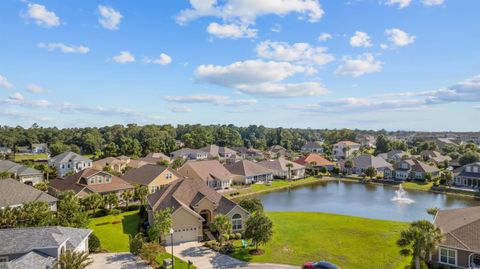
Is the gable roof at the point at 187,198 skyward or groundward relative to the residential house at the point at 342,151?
groundward

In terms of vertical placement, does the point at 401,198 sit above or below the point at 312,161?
below

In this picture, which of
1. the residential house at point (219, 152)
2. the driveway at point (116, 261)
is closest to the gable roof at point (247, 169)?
the residential house at point (219, 152)

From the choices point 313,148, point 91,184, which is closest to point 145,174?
point 91,184

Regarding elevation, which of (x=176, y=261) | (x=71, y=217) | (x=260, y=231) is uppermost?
(x=71, y=217)

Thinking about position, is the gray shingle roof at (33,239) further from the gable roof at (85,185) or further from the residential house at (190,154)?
the residential house at (190,154)

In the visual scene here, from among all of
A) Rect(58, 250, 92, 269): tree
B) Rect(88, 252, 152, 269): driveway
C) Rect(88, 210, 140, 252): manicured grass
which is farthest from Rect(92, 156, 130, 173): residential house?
Rect(58, 250, 92, 269): tree

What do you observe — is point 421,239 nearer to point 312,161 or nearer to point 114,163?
point 312,161
